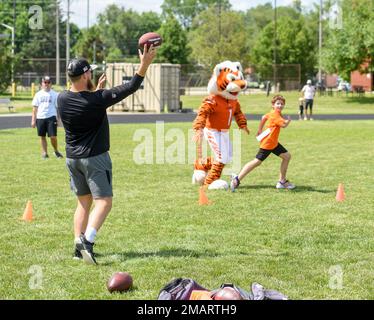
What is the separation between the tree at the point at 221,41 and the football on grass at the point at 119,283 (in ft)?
219

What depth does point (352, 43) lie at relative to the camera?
49.9 metres

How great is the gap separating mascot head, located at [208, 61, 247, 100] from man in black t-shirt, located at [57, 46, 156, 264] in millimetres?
4849

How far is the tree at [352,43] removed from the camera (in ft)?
162

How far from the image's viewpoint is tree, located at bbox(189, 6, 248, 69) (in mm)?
72125

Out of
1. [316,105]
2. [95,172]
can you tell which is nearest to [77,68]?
[95,172]

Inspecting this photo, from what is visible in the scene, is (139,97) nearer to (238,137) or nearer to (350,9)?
(238,137)

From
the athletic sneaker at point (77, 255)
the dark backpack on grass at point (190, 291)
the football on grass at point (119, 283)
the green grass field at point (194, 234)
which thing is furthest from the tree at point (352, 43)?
the dark backpack on grass at point (190, 291)

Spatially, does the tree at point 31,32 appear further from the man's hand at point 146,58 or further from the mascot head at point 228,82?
the man's hand at point 146,58

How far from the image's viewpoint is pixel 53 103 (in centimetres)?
1616

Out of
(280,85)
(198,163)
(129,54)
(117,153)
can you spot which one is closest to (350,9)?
(280,85)

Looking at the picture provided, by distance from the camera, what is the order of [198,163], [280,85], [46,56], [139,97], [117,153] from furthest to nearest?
[46,56] → [280,85] → [139,97] → [117,153] → [198,163]

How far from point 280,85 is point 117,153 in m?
47.3

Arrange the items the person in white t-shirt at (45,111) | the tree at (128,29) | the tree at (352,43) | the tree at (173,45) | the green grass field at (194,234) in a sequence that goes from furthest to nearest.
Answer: the tree at (128,29) → the tree at (173,45) → the tree at (352,43) → the person in white t-shirt at (45,111) → the green grass field at (194,234)

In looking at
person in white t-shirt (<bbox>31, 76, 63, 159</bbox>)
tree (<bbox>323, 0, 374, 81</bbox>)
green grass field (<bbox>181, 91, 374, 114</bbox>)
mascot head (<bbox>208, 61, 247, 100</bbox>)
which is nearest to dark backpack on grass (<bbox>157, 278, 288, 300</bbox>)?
mascot head (<bbox>208, 61, 247, 100</bbox>)
